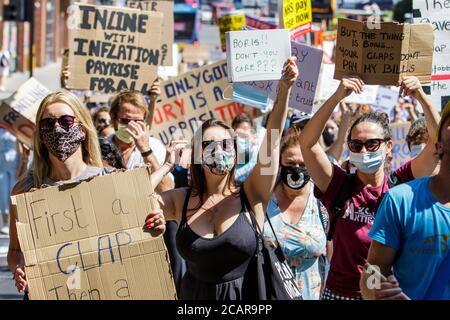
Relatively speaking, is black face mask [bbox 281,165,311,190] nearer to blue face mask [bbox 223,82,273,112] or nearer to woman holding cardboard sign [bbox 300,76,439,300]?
blue face mask [bbox 223,82,273,112]

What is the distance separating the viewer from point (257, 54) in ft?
19.9

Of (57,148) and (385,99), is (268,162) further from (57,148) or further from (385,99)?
(385,99)

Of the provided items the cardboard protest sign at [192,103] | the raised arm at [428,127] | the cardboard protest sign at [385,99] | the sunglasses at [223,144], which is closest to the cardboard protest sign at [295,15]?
the cardboard protest sign at [192,103]

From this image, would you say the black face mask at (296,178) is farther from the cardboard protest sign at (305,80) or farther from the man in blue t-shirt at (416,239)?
the man in blue t-shirt at (416,239)

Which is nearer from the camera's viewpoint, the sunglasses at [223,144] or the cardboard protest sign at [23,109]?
the sunglasses at [223,144]

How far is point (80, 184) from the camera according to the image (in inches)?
173

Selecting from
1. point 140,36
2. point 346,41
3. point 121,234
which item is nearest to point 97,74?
point 140,36

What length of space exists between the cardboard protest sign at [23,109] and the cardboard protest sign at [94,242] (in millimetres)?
5180

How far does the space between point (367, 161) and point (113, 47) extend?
4.60 metres

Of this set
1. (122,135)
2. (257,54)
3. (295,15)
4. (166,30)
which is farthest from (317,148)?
(166,30)

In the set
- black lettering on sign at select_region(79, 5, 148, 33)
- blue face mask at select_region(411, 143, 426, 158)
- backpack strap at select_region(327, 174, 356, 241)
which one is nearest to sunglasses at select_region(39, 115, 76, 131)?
backpack strap at select_region(327, 174, 356, 241)

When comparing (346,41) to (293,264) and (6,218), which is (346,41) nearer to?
(293,264)

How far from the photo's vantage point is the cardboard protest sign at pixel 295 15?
8211 mm
